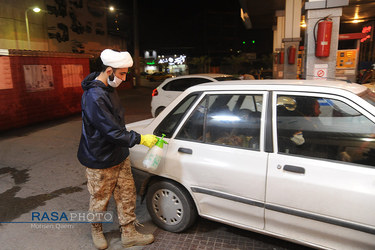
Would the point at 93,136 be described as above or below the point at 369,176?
above

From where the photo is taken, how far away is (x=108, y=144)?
275 cm

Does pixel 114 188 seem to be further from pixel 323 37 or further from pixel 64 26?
pixel 64 26

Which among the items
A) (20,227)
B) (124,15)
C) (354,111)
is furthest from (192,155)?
(124,15)

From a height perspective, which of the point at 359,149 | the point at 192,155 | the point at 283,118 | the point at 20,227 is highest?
the point at 283,118

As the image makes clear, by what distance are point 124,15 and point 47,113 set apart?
76.7ft

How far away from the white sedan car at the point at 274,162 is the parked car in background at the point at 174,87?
5335 mm

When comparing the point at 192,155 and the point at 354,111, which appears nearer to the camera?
the point at 354,111

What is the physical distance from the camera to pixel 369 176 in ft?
6.86

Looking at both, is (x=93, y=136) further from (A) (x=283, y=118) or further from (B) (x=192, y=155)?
(A) (x=283, y=118)

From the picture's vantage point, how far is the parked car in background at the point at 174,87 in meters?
8.41

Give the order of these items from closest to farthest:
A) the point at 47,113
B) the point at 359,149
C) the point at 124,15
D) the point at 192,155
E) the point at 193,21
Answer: the point at 359,149
the point at 192,155
the point at 47,113
the point at 124,15
the point at 193,21

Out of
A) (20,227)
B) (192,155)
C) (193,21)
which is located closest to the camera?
(192,155)

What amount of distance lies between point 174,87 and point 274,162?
6476mm

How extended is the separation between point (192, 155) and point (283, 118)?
3.11 feet
